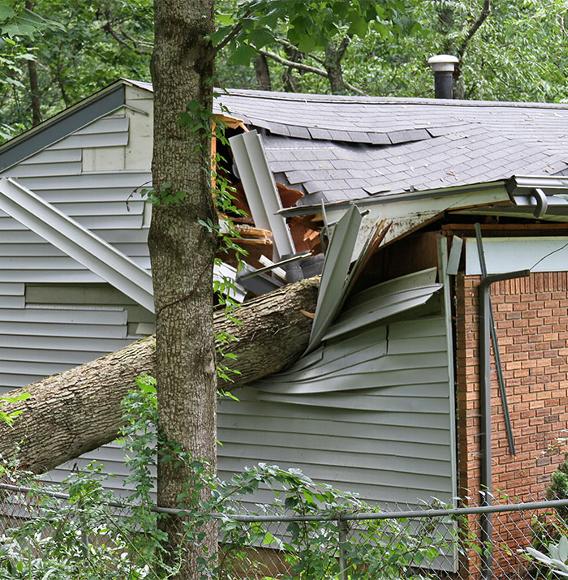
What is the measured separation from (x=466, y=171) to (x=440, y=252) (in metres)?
1.64

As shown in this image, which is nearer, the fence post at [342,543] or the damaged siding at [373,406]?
the fence post at [342,543]

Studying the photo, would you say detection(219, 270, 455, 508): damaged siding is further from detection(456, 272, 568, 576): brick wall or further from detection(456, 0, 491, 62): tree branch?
detection(456, 0, 491, 62): tree branch

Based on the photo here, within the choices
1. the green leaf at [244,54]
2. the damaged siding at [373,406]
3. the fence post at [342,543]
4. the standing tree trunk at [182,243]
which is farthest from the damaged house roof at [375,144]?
the fence post at [342,543]

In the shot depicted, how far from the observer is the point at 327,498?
4.85 m

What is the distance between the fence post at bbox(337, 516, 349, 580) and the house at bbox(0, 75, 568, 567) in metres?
2.29

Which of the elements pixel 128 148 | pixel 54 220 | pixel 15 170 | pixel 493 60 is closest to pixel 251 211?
pixel 128 148

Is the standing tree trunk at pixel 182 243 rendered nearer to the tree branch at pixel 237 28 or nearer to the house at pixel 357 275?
the tree branch at pixel 237 28

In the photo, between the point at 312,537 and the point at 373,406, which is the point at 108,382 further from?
the point at 312,537

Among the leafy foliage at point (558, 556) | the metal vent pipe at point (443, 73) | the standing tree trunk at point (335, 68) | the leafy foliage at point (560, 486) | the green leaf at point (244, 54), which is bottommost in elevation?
the leafy foliage at point (560, 486)

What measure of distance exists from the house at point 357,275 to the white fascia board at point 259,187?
0.06 feet

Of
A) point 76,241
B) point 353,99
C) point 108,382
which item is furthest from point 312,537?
point 353,99

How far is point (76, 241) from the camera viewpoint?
384 inches

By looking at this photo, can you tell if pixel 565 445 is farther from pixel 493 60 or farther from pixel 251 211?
pixel 493 60

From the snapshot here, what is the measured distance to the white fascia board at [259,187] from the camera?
8844 mm
